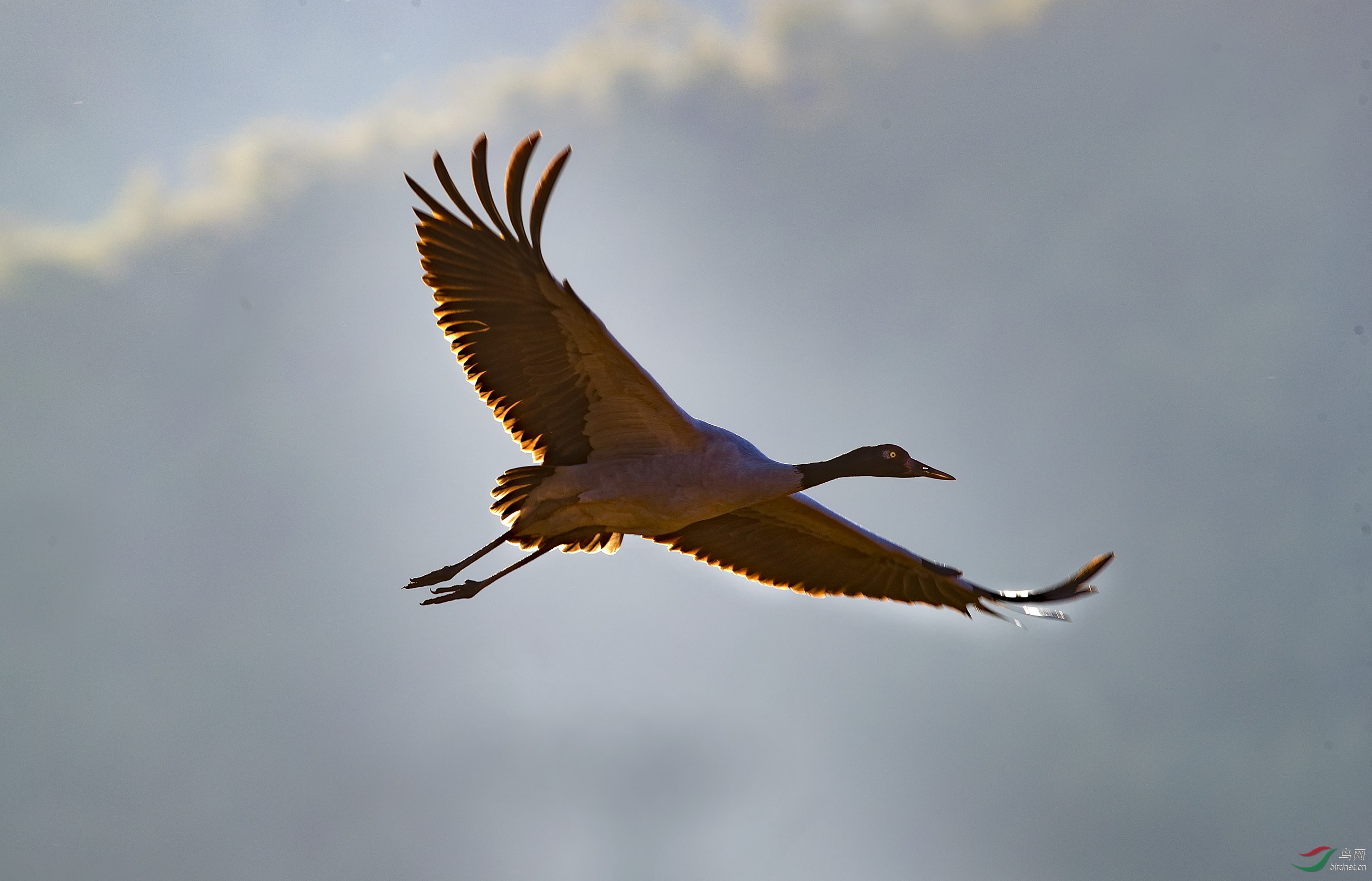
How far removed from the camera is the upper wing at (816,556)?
14.2 metres

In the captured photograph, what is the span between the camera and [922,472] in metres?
13.7

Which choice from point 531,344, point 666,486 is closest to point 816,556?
point 666,486

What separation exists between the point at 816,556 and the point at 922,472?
6.25ft

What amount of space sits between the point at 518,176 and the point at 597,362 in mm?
2124

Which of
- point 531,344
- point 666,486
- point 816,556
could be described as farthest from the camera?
point 816,556

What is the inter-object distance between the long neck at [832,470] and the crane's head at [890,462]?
0.06 metres

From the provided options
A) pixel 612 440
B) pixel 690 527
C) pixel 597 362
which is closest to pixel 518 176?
pixel 597 362

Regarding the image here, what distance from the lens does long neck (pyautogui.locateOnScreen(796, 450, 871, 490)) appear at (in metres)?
13.0

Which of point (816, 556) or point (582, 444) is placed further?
point (816, 556)

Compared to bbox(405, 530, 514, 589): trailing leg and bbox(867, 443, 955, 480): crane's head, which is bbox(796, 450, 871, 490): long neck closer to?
bbox(867, 443, 955, 480): crane's head

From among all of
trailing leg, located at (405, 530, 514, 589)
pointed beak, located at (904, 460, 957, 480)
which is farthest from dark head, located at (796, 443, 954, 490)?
trailing leg, located at (405, 530, 514, 589)

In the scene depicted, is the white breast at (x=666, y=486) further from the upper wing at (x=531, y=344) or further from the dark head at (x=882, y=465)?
the dark head at (x=882, y=465)

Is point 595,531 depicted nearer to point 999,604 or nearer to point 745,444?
point 745,444

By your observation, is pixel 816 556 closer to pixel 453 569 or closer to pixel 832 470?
pixel 832 470
